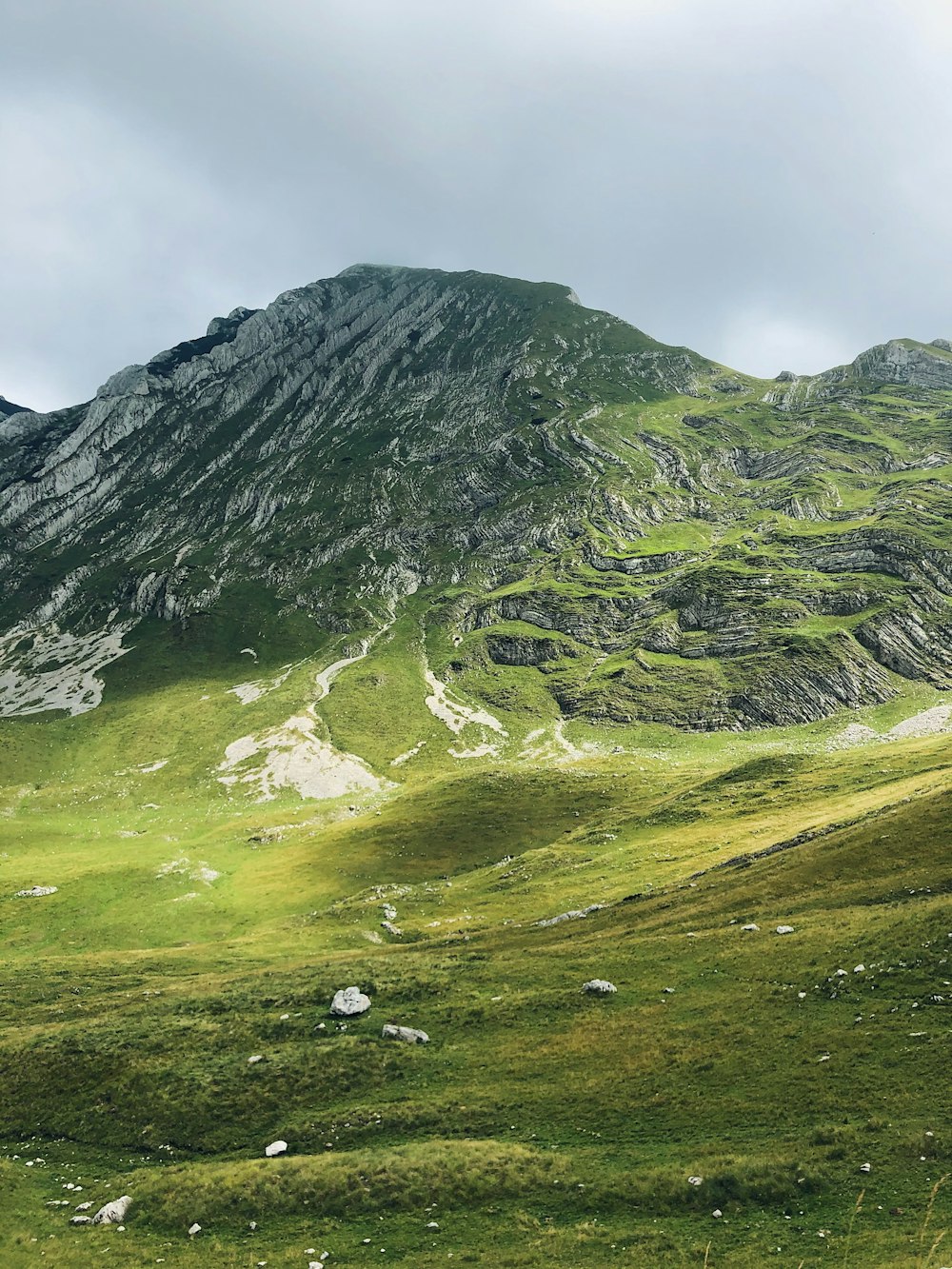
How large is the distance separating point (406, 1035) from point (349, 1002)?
5.40 m

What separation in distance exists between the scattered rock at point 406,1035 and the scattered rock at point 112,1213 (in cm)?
1344

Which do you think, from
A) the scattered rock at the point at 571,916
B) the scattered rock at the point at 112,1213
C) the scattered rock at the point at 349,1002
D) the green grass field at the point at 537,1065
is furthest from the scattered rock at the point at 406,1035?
the scattered rock at the point at 571,916

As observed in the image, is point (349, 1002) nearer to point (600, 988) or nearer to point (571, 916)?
point (600, 988)

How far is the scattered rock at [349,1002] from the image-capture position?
128 feet

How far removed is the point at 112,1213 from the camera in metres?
25.9

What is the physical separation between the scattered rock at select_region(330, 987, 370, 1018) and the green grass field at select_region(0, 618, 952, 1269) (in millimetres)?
679

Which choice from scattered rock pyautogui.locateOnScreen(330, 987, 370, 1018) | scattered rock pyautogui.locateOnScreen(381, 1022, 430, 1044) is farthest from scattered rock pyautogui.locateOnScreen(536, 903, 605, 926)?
scattered rock pyautogui.locateOnScreen(381, 1022, 430, 1044)

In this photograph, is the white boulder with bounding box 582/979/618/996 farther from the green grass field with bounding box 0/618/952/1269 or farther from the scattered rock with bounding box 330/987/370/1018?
the scattered rock with bounding box 330/987/370/1018

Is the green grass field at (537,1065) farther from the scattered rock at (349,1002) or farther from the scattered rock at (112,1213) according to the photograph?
the scattered rock at (349,1002)

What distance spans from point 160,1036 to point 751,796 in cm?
7266

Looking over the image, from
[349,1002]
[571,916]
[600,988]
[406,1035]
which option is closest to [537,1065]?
[600,988]

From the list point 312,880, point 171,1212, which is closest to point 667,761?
point 312,880

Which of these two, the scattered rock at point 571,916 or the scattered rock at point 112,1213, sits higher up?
the scattered rock at point 112,1213

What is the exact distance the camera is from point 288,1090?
32.5 metres
